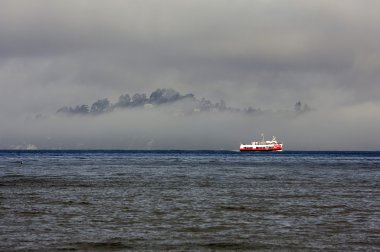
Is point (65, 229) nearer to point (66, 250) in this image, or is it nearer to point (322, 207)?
point (66, 250)

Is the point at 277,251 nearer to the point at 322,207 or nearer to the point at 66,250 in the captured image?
the point at 66,250

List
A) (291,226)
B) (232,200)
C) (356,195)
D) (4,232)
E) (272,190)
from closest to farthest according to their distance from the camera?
1. (4,232)
2. (291,226)
3. (232,200)
4. (356,195)
5. (272,190)

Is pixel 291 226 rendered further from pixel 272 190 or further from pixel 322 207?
pixel 272 190

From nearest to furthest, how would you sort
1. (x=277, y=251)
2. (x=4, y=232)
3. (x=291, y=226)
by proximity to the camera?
(x=277, y=251)
(x=4, y=232)
(x=291, y=226)

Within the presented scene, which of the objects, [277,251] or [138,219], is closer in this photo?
[277,251]

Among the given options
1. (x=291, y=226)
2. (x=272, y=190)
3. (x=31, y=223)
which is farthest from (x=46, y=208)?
(x=272, y=190)

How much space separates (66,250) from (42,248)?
1015 mm

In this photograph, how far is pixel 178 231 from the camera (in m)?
21.9

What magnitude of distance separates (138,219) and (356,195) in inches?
768

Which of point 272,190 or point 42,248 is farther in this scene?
point 272,190

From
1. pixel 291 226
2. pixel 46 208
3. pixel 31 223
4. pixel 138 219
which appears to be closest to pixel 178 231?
pixel 138 219

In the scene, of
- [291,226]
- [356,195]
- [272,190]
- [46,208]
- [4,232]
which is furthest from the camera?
[272,190]

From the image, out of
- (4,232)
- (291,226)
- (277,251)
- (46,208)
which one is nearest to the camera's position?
(277,251)

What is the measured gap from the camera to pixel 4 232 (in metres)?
21.6
